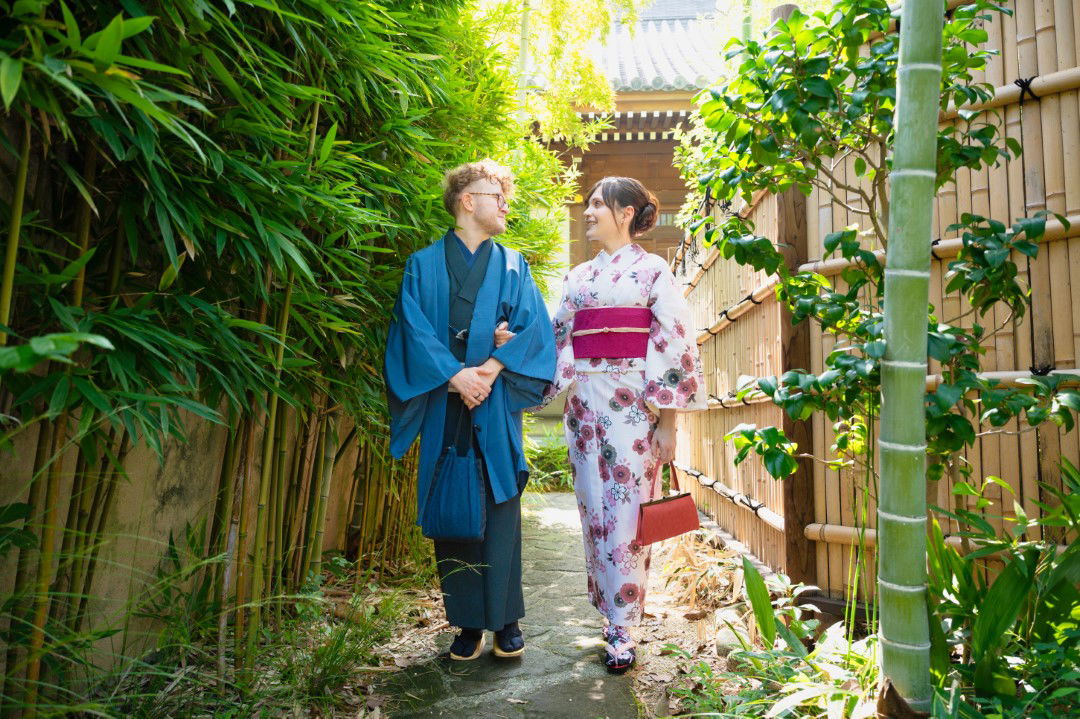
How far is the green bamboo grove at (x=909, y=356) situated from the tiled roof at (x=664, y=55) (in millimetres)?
7947

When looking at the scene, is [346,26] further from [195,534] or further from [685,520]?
[685,520]

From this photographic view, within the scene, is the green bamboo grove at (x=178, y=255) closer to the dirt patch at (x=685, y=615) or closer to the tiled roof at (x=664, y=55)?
the dirt patch at (x=685, y=615)

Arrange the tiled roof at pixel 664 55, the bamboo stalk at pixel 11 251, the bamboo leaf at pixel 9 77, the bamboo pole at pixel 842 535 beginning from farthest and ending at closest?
the tiled roof at pixel 664 55 < the bamboo pole at pixel 842 535 < the bamboo stalk at pixel 11 251 < the bamboo leaf at pixel 9 77

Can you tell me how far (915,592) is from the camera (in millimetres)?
1763

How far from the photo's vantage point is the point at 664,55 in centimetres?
1314

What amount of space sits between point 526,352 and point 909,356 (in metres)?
1.64

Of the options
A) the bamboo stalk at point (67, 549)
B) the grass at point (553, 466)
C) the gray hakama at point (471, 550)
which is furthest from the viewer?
the grass at point (553, 466)

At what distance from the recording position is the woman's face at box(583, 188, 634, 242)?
3389 millimetres

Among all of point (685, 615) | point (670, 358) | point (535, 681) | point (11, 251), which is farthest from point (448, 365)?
point (685, 615)

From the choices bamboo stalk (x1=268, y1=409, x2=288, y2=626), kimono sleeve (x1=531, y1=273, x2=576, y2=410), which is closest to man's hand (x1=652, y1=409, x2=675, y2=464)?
kimono sleeve (x1=531, y1=273, x2=576, y2=410)

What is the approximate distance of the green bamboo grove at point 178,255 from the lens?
1470 mm

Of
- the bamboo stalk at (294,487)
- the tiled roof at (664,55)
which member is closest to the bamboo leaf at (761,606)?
the bamboo stalk at (294,487)

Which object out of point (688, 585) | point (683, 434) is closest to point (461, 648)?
point (688, 585)

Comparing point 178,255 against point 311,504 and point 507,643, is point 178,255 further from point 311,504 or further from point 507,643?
point 507,643
